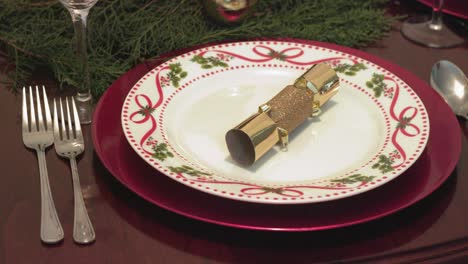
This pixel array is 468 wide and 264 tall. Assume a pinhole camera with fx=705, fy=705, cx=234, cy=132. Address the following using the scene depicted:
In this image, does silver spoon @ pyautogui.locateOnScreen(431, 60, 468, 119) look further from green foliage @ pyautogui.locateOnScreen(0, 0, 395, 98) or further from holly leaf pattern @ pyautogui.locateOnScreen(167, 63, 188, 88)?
holly leaf pattern @ pyautogui.locateOnScreen(167, 63, 188, 88)

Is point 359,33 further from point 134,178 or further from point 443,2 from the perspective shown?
point 134,178

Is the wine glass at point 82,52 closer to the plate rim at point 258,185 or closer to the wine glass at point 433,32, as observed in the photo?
the plate rim at point 258,185

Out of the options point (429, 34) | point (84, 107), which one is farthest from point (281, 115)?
point (429, 34)

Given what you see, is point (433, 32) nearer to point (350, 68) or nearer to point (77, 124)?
point (350, 68)

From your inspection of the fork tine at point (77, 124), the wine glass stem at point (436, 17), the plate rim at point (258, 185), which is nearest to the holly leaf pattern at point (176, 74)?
the plate rim at point (258, 185)

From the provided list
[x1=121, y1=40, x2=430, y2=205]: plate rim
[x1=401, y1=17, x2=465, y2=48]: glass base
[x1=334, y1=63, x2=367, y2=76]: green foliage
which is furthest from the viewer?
[x1=401, y1=17, x2=465, y2=48]: glass base

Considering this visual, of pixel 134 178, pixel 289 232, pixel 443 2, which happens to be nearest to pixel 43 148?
pixel 134 178

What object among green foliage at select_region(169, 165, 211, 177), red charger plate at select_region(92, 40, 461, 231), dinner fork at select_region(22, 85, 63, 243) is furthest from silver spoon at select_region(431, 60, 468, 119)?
dinner fork at select_region(22, 85, 63, 243)
